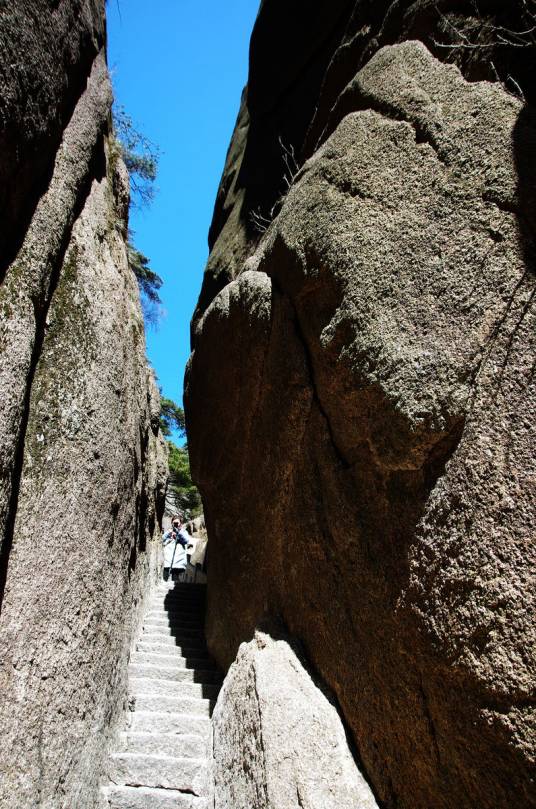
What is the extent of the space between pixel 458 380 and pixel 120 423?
112 inches

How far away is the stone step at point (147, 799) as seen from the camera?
4.02 m

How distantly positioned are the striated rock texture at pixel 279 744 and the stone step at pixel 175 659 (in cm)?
177

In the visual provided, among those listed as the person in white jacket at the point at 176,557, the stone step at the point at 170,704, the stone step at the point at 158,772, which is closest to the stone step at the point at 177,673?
the stone step at the point at 170,704

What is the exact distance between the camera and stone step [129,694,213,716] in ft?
16.7

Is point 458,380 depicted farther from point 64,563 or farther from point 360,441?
point 64,563

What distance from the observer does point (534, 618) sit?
220 centimetres

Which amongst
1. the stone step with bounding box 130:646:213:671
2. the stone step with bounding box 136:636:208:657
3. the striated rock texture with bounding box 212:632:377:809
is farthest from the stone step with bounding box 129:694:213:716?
the striated rock texture with bounding box 212:632:377:809

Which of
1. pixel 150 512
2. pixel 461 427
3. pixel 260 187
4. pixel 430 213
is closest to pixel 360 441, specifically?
pixel 461 427

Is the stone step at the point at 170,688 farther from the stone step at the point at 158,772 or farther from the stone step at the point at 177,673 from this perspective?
the stone step at the point at 158,772

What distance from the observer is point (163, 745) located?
4.63 metres

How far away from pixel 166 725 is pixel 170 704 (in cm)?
32

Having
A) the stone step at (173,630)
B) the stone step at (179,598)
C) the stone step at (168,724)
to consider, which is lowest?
the stone step at (168,724)

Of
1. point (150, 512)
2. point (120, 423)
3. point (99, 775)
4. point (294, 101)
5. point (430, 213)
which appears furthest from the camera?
point (294, 101)

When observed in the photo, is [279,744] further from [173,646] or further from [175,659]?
[173,646]
